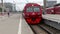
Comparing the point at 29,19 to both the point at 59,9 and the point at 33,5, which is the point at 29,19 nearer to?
the point at 33,5

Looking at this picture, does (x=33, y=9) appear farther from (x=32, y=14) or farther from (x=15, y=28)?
(x=15, y=28)

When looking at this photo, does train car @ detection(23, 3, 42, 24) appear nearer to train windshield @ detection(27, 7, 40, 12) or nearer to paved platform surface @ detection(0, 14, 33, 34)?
train windshield @ detection(27, 7, 40, 12)

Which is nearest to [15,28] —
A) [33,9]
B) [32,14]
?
[32,14]

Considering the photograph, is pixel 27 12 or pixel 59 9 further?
pixel 59 9

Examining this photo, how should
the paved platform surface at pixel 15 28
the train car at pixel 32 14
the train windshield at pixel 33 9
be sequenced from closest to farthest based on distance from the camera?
the paved platform surface at pixel 15 28 → the train car at pixel 32 14 → the train windshield at pixel 33 9

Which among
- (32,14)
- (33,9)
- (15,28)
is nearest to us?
(15,28)

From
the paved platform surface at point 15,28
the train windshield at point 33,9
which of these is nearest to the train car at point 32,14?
the train windshield at point 33,9

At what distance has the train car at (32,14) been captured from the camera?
91.2 ft

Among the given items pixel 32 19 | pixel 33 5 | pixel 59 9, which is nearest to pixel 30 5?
pixel 33 5

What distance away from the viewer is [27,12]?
1115 inches

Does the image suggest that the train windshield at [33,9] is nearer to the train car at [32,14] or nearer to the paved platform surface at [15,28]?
the train car at [32,14]

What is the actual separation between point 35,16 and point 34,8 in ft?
5.05

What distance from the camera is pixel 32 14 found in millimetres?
28172

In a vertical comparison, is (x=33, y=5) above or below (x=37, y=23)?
above
